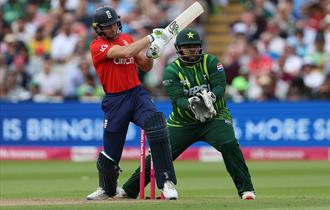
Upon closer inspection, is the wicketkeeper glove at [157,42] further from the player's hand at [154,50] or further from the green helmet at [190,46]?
the green helmet at [190,46]

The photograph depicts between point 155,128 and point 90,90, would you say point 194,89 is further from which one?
point 90,90

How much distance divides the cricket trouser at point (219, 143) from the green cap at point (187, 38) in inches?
31.8

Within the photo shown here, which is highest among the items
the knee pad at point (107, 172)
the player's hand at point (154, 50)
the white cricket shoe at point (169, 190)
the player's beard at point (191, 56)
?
the player's hand at point (154, 50)

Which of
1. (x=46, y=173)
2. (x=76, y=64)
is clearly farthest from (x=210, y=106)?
(x=76, y=64)

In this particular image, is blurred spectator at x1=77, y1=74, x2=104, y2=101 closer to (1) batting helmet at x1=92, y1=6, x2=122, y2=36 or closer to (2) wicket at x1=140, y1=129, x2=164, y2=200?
(2) wicket at x1=140, y1=129, x2=164, y2=200

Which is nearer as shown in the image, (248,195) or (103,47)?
(103,47)

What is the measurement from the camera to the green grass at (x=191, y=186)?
8.85 m

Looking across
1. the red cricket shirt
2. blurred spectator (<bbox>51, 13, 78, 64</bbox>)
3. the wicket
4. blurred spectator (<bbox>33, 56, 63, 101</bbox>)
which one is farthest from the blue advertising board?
the red cricket shirt

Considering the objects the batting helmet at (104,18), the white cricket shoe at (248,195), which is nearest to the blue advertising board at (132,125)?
the white cricket shoe at (248,195)

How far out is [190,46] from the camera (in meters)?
9.55

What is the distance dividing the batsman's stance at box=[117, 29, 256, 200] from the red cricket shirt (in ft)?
1.35

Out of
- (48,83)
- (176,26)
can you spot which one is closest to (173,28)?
(176,26)

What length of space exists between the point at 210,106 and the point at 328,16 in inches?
379

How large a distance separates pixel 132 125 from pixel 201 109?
783cm
